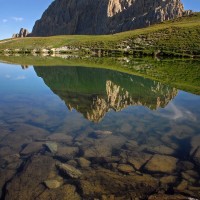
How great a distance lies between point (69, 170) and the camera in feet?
40.6

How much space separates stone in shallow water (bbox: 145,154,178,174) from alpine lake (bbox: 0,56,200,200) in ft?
0.13

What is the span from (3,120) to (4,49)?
136 meters

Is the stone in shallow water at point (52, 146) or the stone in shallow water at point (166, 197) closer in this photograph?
the stone in shallow water at point (166, 197)

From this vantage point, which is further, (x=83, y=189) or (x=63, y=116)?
(x=63, y=116)

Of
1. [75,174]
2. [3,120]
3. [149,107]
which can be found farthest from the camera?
[149,107]

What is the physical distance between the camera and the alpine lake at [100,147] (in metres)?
11.1

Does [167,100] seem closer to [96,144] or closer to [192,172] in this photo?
[96,144]

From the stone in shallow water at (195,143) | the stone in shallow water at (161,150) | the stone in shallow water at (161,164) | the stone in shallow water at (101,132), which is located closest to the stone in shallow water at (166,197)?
the stone in shallow water at (161,164)

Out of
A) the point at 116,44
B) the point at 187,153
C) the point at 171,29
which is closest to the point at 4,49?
the point at 116,44

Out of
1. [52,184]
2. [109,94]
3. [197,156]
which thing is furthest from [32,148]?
[109,94]

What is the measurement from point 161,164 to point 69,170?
3.82 meters

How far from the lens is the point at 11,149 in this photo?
14.8 meters

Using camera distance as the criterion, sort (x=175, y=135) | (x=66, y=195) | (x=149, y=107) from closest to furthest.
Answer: (x=66, y=195) → (x=175, y=135) → (x=149, y=107)

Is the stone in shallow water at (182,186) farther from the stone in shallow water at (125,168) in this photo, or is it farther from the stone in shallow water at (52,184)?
the stone in shallow water at (52,184)
